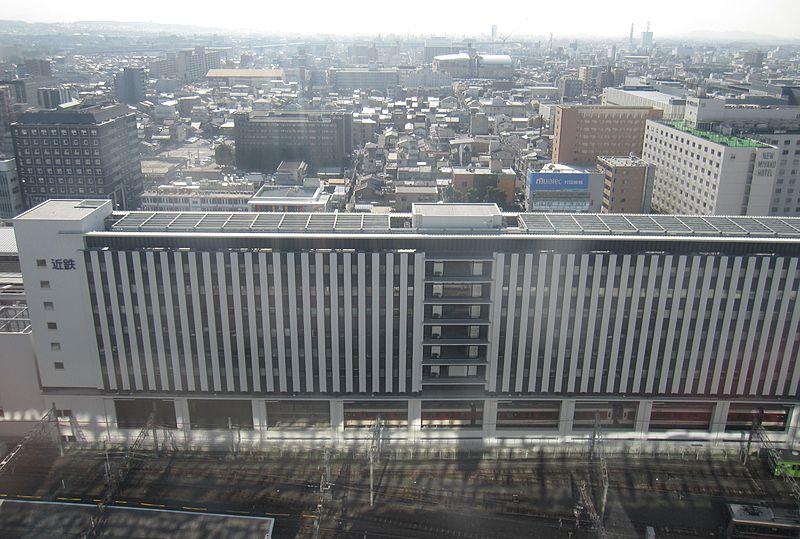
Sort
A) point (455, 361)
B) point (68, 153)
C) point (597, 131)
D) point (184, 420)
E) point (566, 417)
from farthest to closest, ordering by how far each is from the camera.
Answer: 1. point (597, 131)
2. point (68, 153)
3. point (566, 417)
4. point (184, 420)
5. point (455, 361)

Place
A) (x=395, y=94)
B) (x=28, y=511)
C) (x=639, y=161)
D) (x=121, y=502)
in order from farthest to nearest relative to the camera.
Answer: (x=395, y=94)
(x=639, y=161)
(x=121, y=502)
(x=28, y=511)

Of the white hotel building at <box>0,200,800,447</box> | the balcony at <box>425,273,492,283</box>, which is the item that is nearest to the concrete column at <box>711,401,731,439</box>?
the white hotel building at <box>0,200,800,447</box>

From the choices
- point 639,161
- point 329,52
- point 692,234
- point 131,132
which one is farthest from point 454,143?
point 329,52

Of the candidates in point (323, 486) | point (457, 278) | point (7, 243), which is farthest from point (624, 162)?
→ point (7, 243)

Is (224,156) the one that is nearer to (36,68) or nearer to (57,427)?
(57,427)

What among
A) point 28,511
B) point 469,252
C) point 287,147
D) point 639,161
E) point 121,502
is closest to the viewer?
point 28,511

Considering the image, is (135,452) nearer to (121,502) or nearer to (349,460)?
(121,502)

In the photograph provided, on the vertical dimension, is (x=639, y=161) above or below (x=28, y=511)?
above
